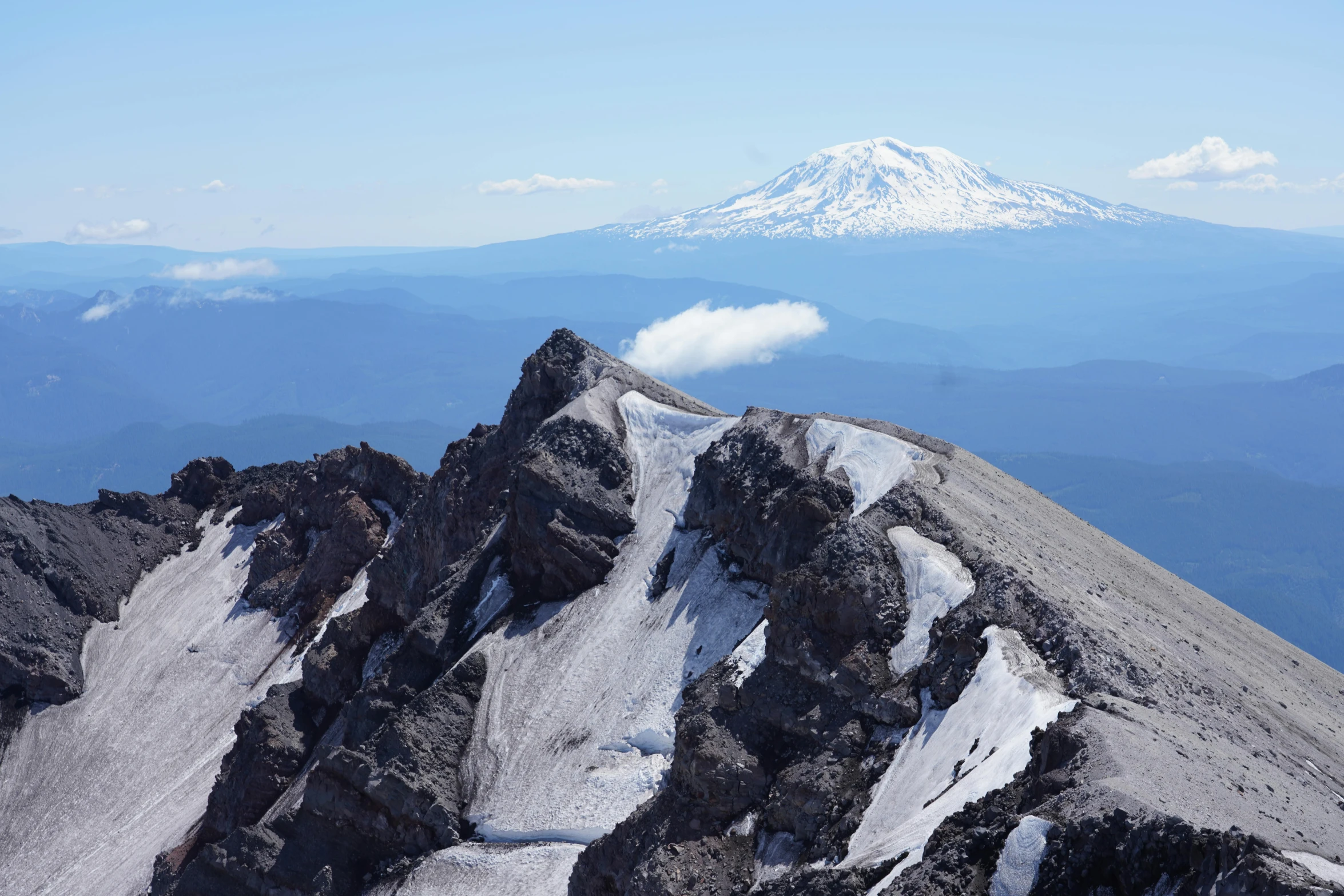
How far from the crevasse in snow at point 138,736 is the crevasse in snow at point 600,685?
88.8ft

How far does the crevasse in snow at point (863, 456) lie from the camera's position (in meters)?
46.5

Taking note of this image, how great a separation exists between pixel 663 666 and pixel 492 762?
9.03 m

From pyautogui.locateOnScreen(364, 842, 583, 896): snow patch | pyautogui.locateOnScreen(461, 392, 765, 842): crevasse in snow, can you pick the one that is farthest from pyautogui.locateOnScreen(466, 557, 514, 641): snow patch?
pyautogui.locateOnScreen(364, 842, 583, 896): snow patch

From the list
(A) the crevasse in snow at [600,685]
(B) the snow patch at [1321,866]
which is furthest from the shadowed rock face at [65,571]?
(B) the snow patch at [1321,866]

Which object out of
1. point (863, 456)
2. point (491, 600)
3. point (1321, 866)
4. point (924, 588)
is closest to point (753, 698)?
point (924, 588)

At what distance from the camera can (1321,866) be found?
21359mm

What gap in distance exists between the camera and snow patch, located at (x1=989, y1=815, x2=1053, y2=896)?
21.5m

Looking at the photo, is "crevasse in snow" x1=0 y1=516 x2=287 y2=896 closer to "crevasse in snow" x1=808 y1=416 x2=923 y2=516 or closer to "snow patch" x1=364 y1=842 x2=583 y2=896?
"snow patch" x1=364 y1=842 x2=583 y2=896

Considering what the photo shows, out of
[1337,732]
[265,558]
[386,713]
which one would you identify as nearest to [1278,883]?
[1337,732]

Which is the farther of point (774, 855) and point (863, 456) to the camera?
point (863, 456)

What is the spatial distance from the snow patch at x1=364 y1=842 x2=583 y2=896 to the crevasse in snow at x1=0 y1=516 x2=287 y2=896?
83.0 feet

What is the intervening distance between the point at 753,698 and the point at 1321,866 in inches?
799

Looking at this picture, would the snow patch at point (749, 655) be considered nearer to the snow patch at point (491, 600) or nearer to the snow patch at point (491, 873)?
the snow patch at point (491, 873)

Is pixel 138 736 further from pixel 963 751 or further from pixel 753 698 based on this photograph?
pixel 963 751
